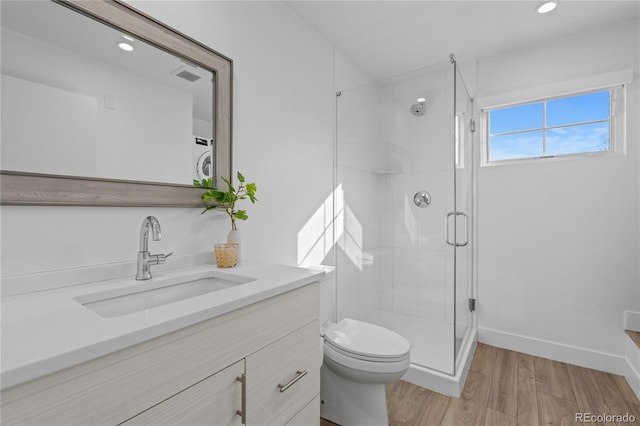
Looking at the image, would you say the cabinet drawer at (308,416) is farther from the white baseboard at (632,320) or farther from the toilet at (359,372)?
the white baseboard at (632,320)

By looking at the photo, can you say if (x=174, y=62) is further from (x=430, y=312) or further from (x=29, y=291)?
(x=430, y=312)

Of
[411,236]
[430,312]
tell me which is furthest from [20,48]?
[430,312]

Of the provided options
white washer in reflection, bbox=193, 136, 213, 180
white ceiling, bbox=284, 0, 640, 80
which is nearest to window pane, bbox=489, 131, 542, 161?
white ceiling, bbox=284, 0, 640, 80

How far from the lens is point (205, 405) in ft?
2.50

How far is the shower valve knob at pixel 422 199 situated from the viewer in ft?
7.29

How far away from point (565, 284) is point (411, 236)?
125 centimetres

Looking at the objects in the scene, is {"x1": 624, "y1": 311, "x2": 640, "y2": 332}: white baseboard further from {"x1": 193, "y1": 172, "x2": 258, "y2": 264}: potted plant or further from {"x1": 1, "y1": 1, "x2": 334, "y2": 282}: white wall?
{"x1": 193, "y1": 172, "x2": 258, "y2": 264}: potted plant

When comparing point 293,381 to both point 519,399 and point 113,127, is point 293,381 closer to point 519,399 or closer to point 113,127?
point 113,127

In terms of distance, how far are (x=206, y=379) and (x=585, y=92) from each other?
3.05 metres

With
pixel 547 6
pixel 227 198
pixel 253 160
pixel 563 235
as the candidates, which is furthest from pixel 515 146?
pixel 227 198

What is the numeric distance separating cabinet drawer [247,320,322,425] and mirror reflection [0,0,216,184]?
83 cm

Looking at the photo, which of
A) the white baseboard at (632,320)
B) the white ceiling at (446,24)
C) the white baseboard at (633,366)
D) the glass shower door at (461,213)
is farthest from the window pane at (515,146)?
the white baseboard at (633,366)

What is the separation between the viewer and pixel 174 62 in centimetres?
129

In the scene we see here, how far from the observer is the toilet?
1464mm
